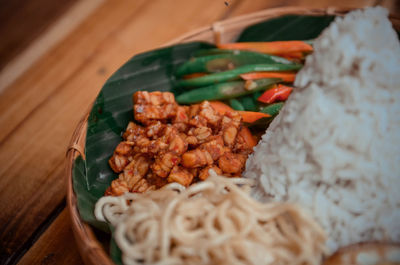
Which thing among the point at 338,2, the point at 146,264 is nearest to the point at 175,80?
the point at 146,264

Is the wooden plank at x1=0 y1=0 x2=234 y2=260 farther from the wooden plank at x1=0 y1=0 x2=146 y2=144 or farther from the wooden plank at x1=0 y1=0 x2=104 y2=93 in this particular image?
the wooden plank at x1=0 y1=0 x2=104 y2=93

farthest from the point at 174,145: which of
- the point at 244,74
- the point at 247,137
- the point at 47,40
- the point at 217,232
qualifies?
the point at 47,40

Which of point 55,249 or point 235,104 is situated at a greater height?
point 235,104

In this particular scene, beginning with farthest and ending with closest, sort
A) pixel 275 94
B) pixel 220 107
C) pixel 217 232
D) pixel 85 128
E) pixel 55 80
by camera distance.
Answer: pixel 55 80
pixel 220 107
pixel 275 94
pixel 85 128
pixel 217 232

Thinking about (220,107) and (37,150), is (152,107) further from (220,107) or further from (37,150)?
(37,150)

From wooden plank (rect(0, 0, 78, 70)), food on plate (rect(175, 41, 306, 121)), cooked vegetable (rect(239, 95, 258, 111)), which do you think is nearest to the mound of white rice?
food on plate (rect(175, 41, 306, 121))
